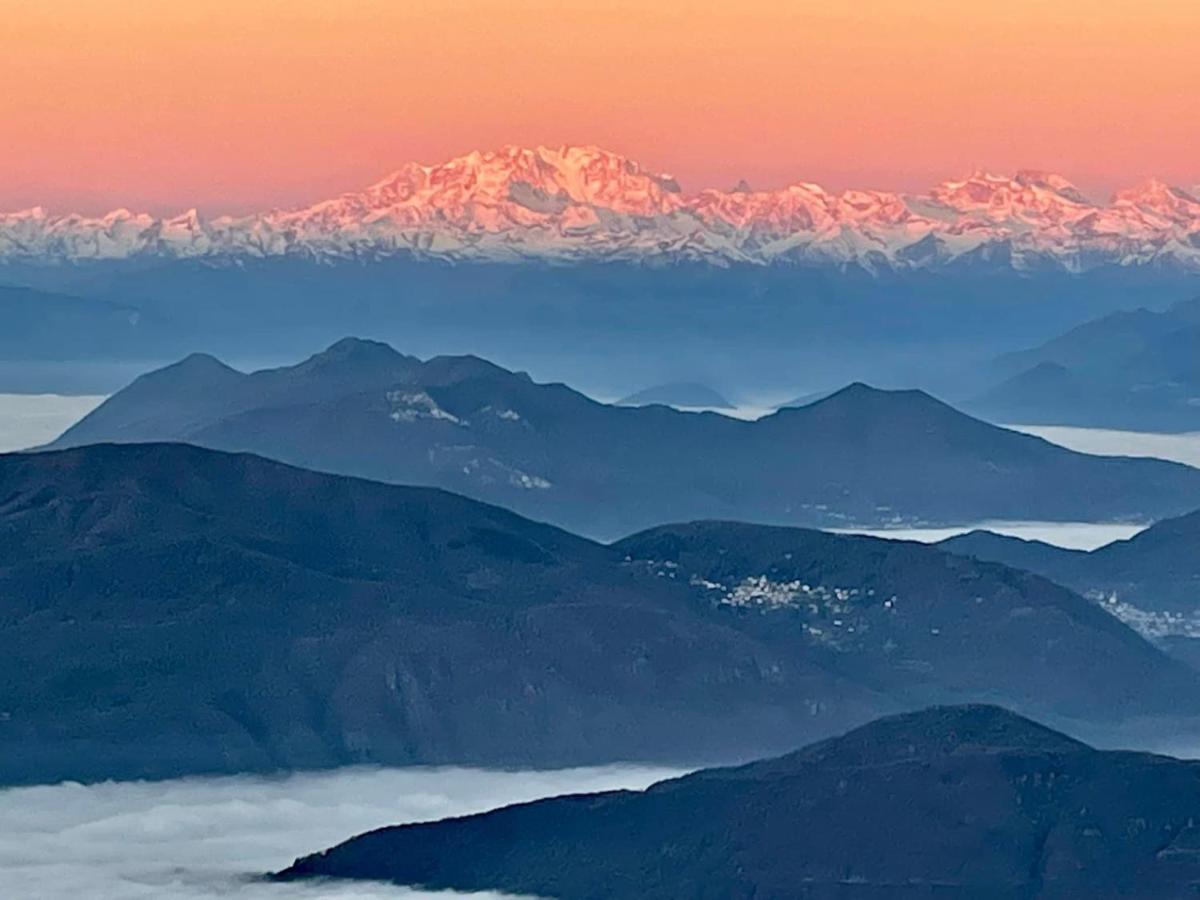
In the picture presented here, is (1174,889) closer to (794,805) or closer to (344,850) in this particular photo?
(794,805)

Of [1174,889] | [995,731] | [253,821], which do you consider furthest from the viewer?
[253,821]

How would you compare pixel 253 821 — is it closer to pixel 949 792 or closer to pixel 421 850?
pixel 421 850

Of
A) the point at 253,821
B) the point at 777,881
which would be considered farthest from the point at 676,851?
the point at 253,821

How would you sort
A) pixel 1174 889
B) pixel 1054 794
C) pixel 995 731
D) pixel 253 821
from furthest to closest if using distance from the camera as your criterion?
pixel 253 821 < pixel 995 731 < pixel 1054 794 < pixel 1174 889

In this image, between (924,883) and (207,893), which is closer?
(924,883)

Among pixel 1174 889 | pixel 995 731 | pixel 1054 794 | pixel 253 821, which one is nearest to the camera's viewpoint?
Answer: pixel 1174 889

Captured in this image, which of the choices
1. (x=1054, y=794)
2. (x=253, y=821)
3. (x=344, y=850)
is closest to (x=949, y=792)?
(x=1054, y=794)
